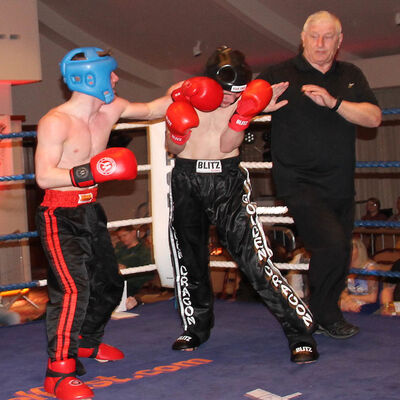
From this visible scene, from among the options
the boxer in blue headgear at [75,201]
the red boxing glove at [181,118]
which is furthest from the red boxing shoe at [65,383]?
the red boxing glove at [181,118]

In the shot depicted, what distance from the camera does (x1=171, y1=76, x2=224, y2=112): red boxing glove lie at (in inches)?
101

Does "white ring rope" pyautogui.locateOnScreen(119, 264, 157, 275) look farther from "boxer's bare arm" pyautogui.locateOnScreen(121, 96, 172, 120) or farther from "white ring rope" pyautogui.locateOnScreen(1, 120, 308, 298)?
"boxer's bare arm" pyautogui.locateOnScreen(121, 96, 172, 120)

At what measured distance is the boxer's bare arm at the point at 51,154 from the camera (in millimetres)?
2357

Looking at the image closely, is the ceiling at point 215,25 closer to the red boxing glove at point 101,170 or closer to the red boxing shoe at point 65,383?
the red boxing glove at point 101,170

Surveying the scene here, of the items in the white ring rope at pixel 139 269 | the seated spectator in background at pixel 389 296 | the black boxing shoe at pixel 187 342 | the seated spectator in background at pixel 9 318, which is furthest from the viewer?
the white ring rope at pixel 139 269

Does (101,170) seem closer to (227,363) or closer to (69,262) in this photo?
(69,262)

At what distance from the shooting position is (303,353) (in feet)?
8.62

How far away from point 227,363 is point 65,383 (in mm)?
652

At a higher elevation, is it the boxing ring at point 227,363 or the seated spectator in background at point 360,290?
the seated spectator in background at point 360,290

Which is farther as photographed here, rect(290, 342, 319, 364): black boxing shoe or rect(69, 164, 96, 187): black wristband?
rect(290, 342, 319, 364): black boxing shoe

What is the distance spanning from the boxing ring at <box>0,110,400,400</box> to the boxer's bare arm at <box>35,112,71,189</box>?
2.47 ft

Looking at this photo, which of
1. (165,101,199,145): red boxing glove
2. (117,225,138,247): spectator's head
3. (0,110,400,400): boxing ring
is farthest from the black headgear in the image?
(117,225,138,247): spectator's head

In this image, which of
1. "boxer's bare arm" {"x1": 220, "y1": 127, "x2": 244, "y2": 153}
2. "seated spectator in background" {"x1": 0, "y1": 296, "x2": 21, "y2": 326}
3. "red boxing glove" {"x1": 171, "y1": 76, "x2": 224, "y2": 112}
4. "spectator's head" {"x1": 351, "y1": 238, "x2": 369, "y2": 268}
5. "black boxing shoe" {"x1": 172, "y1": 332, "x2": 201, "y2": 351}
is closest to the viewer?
"red boxing glove" {"x1": 171, "y1": 76, "x2": 224, "y2": 112}

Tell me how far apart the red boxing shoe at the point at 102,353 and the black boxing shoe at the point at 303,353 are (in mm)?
712
